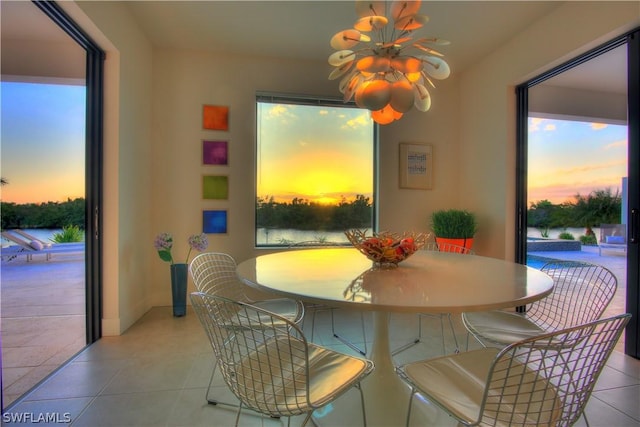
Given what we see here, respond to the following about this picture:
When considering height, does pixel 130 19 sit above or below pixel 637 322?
above

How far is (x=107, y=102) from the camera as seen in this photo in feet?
8.10

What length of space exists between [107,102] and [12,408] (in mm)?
2139

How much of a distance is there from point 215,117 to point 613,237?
12.5ft

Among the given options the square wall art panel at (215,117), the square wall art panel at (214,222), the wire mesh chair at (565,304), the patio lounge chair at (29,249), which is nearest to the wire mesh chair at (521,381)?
the wire mesh chair at (565,304)

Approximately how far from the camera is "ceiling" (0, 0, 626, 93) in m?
2.50

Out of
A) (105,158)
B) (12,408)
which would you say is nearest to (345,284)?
(12,408)

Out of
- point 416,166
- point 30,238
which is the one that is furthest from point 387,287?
point 416,166

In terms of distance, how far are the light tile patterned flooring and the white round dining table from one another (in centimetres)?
21

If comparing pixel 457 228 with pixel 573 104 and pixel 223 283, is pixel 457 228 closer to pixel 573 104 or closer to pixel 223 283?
pixel 573 104

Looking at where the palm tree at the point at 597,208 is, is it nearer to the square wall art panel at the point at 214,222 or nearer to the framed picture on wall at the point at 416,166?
the framed picture on wall at the point at 416,166

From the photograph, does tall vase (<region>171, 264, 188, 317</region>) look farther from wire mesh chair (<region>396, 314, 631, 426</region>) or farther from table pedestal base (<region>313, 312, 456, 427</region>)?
wire mesh chair (<region>396, 314, 631, 426</region>)

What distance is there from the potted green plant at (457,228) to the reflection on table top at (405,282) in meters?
1.47

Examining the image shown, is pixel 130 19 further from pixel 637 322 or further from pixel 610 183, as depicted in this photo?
pixel 637 322

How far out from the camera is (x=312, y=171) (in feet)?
11.8
